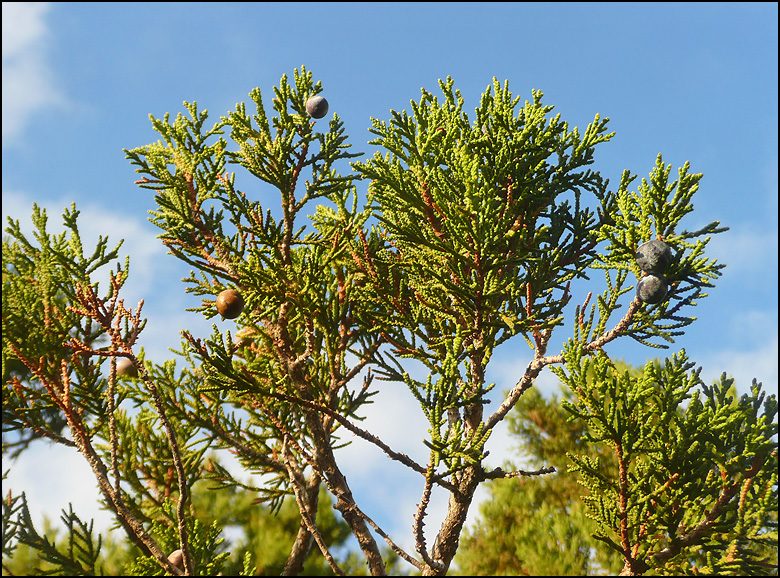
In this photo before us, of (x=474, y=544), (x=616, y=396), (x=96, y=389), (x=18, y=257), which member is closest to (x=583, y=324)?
(x=616, y=396)

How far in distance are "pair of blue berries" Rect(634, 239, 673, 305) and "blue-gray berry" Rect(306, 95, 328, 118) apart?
2.83 metres

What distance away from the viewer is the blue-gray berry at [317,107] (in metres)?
5.20

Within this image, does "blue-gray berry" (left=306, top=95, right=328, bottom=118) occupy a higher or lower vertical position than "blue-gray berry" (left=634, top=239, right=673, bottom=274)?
higher

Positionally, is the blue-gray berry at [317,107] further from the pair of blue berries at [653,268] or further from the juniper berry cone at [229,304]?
the pair of blue berries at [653,268]

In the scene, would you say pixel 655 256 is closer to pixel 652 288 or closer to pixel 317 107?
pixel 652 288

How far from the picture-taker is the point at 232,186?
5270mm

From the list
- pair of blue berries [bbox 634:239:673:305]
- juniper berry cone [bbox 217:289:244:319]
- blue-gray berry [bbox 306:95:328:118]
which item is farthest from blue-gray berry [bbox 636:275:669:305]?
juniper berry cone [bbox 217:289:244:319]

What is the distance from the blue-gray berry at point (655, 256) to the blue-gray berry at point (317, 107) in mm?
2839

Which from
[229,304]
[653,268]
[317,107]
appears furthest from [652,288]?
[229,304]

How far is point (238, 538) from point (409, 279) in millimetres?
13428

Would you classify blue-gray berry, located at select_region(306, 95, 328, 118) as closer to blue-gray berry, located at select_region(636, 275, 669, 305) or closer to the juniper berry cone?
the juniper berry cone

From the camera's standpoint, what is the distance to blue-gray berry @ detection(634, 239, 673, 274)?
4395mm

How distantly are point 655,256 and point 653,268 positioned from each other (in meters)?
0.10

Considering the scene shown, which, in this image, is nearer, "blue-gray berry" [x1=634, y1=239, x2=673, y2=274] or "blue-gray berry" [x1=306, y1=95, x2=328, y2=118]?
"blue-gray berry" [x1=634, y1=239, x2=673, y2=274]
